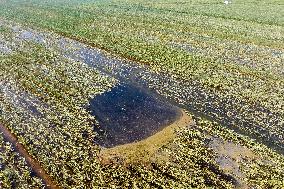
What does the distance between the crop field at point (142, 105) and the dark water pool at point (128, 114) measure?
0.05 m

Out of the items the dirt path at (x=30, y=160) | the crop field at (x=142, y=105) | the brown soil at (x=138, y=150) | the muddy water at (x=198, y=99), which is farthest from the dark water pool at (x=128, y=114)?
the dirt path at (x=30, y=160)

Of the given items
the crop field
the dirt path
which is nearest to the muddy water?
the crop field

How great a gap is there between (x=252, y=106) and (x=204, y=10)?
2440cm

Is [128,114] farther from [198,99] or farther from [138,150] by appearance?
[198,99]

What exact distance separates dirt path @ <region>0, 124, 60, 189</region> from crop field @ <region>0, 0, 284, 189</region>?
4 cm

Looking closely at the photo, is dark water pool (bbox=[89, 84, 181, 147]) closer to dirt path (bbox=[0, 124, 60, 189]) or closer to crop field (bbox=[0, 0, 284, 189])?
crop field (bbox=[0, 0, 284, 189])

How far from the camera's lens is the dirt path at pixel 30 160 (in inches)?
496

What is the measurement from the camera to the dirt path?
12.6 meters

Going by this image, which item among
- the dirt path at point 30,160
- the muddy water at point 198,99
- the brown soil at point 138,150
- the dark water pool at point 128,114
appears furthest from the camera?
the muddy water at point 198,99

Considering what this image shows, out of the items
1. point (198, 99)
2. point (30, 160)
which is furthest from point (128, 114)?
point (30, 160)

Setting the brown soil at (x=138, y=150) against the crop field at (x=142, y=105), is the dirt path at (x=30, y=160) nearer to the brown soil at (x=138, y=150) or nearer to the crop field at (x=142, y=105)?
the crop field at (x=142, y=105)

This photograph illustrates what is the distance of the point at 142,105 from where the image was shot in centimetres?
1795

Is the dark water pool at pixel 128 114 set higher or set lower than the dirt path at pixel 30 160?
higher

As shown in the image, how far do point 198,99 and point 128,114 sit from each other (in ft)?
12.4
